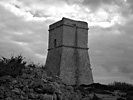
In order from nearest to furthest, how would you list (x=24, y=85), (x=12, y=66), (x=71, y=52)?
1. (x=24, y=85)
2. (x=12, y=66)
3. (x=71, y=52)

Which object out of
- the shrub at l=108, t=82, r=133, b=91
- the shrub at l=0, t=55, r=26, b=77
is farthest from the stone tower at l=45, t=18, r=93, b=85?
the shrub at l=0, t=55, r=26, b=77

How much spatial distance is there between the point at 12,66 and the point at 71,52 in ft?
59.3

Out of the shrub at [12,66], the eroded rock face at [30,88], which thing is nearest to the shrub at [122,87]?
the eroded rock face at [30,88]

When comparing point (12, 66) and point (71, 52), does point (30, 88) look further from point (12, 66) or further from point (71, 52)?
point (71, 52)

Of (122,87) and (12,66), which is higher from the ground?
(12,66)

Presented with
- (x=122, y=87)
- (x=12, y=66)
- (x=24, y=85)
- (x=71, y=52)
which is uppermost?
(x=71, y=52)

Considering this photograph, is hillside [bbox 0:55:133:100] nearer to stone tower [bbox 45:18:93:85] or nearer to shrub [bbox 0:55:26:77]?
shrub [bbox 0:55:26:77]

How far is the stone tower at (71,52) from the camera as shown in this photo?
25109 millimetres

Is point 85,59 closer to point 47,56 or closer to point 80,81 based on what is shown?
point 80,81

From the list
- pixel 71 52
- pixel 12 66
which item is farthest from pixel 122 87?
pixel 12 66

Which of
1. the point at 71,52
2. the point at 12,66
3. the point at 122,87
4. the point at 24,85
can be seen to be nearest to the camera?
the point at 24,85

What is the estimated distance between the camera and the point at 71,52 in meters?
26.0

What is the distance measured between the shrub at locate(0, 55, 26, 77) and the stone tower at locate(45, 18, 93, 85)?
15.7m

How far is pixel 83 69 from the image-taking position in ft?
85.8
